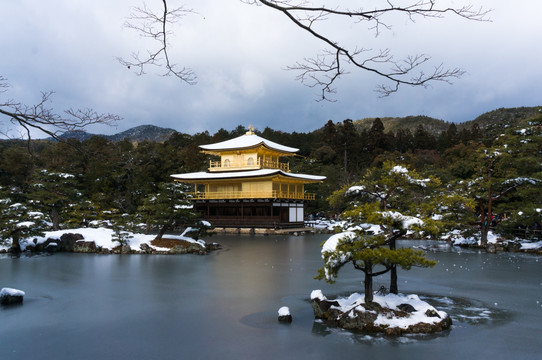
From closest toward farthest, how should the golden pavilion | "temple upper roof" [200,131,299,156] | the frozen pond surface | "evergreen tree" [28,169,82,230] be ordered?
the frozen pond surface
"evergreen tree" [28,169,82,230]
the golden pavilion
"temple upper roof" [200,131,299,156]

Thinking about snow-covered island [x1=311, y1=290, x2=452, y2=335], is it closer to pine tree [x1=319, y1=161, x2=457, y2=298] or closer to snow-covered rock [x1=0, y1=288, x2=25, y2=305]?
pine tree [x1=319, y1=161, x2=457, y2=298]

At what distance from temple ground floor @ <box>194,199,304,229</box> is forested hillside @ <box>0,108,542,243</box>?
9.27ft

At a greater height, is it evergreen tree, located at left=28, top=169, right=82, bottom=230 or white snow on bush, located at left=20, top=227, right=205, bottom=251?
evergreen tree, located at left=28, top=169, right=82, bottom=230

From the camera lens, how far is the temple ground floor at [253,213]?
26406mm

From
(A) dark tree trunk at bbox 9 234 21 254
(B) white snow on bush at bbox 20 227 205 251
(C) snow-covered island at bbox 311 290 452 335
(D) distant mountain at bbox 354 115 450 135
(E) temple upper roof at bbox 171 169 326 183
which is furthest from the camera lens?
(D) distant mountain at bbox 354 115 450 135

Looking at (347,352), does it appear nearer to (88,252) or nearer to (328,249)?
(328,249)

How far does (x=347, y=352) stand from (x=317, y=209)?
28328 mm

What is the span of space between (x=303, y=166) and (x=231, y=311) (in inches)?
1198

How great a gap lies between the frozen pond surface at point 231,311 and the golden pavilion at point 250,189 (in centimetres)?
1372

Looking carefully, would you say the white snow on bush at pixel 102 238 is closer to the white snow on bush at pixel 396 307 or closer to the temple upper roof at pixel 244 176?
the white snow on bush at pixel 396 307

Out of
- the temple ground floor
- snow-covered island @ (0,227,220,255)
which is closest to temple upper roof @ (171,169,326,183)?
the temple ground floor

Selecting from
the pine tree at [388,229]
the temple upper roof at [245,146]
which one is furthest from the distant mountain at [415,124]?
the pine tree at [388,229]

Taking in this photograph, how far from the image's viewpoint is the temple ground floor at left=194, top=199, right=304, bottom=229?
26.4 metres

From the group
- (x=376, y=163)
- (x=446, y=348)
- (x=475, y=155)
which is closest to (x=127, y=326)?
(x=446, y=348)
